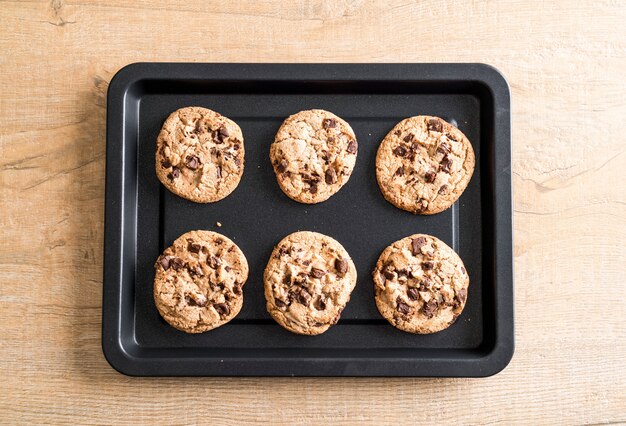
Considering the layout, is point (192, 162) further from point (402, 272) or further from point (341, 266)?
point (402, 272)

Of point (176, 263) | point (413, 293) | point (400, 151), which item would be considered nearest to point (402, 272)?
point (413, 293)

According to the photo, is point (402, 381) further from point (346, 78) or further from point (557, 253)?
point (346, 78)

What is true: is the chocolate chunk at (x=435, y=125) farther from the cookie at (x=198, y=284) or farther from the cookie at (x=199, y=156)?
the cookie at (x=198, y=284)

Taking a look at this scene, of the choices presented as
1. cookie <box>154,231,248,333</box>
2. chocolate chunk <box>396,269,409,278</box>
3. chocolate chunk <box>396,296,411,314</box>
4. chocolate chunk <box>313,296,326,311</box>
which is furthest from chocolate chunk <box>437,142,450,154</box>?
cookie <box>154,231,248,333</box>

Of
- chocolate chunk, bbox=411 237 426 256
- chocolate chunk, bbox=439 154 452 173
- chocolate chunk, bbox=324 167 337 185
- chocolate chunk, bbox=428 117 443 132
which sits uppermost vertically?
chocolate chunk, bbox=428 117 443 132

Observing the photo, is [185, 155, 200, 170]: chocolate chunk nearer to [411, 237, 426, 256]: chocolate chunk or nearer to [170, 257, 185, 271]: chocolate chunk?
[170, 257, 185, 271]: chocolate chunk

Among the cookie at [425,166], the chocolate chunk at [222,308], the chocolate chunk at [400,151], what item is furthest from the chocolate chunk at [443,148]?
the chocolate chunk at [222,308]
